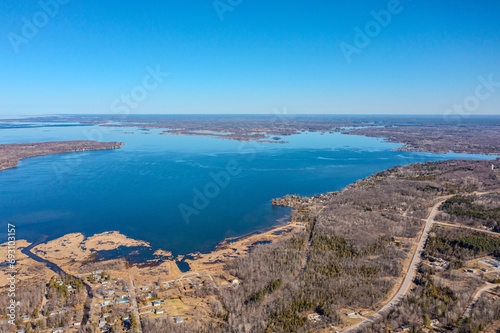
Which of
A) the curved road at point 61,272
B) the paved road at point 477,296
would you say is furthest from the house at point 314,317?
the curved road at point 61,272

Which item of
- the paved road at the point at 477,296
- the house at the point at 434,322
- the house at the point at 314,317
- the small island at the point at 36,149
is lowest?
the house at the point at 314,317

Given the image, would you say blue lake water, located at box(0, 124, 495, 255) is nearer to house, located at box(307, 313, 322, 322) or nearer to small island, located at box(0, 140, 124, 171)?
small island, located at box(0, 140, 124, 171)

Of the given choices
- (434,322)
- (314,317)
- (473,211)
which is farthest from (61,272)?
(473,211)

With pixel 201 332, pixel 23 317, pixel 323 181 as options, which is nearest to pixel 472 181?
pixel 323 181

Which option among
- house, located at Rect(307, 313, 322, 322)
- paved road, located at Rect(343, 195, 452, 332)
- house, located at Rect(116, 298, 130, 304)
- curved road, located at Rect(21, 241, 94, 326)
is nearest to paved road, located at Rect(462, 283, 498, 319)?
paved road, located at Rect(343, 195, 452, 332)

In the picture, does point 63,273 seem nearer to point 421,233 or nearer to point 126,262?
point 126,262

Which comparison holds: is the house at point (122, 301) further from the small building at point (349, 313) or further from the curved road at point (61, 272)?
the small building at point (349, 313)
